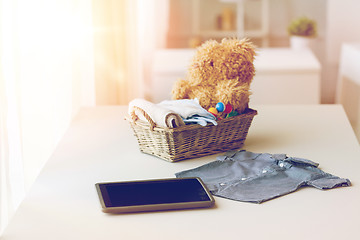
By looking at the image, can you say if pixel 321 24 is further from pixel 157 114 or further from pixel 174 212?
pixel 174 212

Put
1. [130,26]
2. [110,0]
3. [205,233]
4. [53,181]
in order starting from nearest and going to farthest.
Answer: [205,233]
[53,181]
[110,0]
[130,26]

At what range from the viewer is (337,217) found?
3.42ft

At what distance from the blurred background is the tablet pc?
1.29 feet

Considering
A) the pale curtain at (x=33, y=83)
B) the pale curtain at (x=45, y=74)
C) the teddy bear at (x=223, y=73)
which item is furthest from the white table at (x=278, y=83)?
the teddy bear at (x=223, y=73)

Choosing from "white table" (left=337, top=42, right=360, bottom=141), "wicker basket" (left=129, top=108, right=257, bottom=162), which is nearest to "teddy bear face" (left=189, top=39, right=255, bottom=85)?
"wicker basket" (left=129, top=108, right=257, bottom=162)

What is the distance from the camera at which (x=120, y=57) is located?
286 centimetres

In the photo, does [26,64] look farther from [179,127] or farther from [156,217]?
[156,217]

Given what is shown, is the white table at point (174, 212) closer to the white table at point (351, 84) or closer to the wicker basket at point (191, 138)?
the wicker basket at point (191, 138)

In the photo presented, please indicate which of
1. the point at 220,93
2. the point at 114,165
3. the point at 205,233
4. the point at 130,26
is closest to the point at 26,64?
the point at 114,165

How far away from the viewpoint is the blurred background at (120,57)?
1493mm

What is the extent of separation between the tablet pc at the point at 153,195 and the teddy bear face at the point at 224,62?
1.24 feet

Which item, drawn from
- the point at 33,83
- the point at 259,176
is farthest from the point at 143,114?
the point at 33,83

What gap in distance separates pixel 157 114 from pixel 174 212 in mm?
329

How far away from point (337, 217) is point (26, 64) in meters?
0.92
